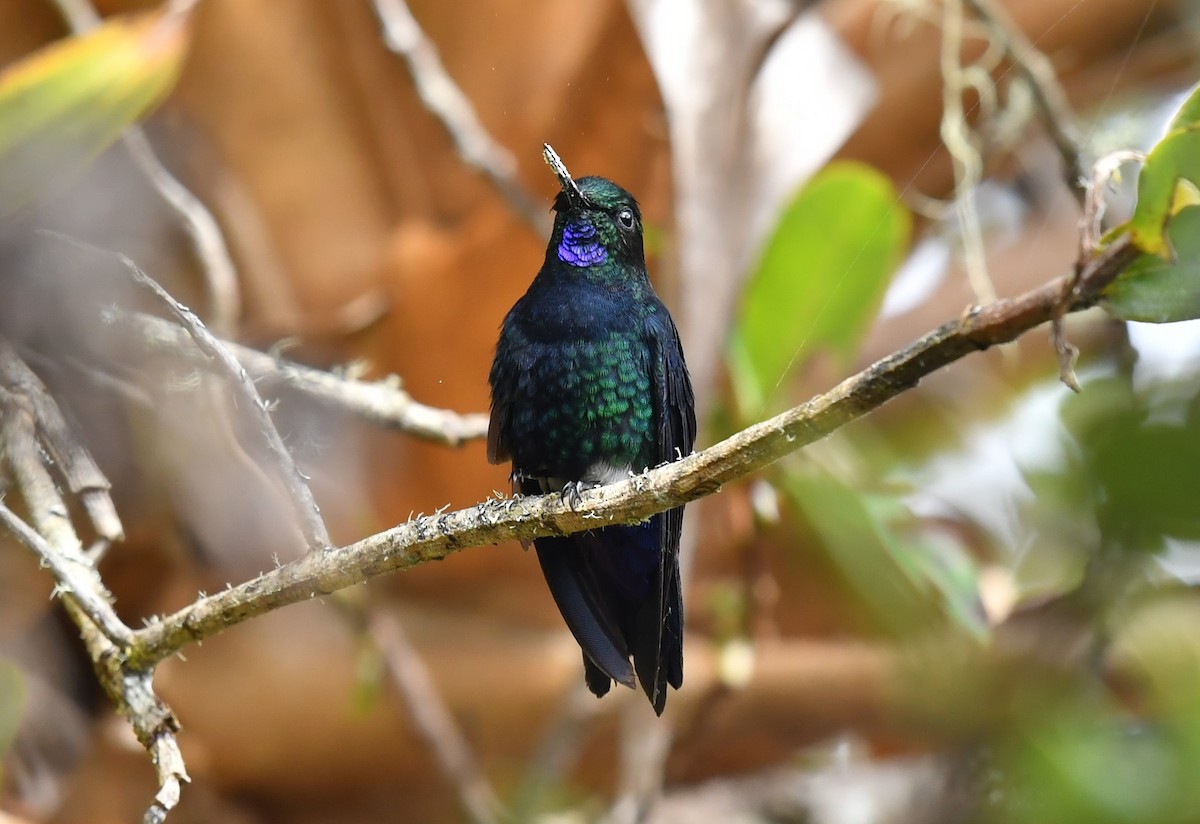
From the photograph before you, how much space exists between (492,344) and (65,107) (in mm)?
659

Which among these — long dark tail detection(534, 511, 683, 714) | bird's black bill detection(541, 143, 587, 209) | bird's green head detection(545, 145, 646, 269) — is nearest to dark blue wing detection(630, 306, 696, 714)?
long dark tail detection(534, 511, 683, 714)

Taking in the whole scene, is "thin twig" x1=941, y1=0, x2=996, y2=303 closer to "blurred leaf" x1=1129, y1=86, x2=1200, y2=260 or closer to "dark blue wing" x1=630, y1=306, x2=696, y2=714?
"dark blue wing" x1=630, y1=306, x2=696, y2=714

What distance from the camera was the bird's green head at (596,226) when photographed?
138 cm

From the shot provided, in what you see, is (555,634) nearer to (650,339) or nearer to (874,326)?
(650,339)

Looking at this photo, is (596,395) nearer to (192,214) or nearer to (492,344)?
(492,344)

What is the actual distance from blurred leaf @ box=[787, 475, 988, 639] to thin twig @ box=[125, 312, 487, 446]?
55 cm

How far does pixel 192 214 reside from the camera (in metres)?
1.92

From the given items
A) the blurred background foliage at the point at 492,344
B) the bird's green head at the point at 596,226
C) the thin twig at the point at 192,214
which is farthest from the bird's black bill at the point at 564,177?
the thin twig at the point at 192,214

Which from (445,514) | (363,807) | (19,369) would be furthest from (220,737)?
(445,514)

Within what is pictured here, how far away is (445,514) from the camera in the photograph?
1.08 metres

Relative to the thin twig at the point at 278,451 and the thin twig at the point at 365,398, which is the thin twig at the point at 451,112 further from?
the thin twig at the point at 278,451

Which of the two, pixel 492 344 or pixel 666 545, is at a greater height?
pixel 492 344

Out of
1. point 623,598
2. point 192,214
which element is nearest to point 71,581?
point 623,598

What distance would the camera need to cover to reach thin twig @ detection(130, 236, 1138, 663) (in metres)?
0.66
